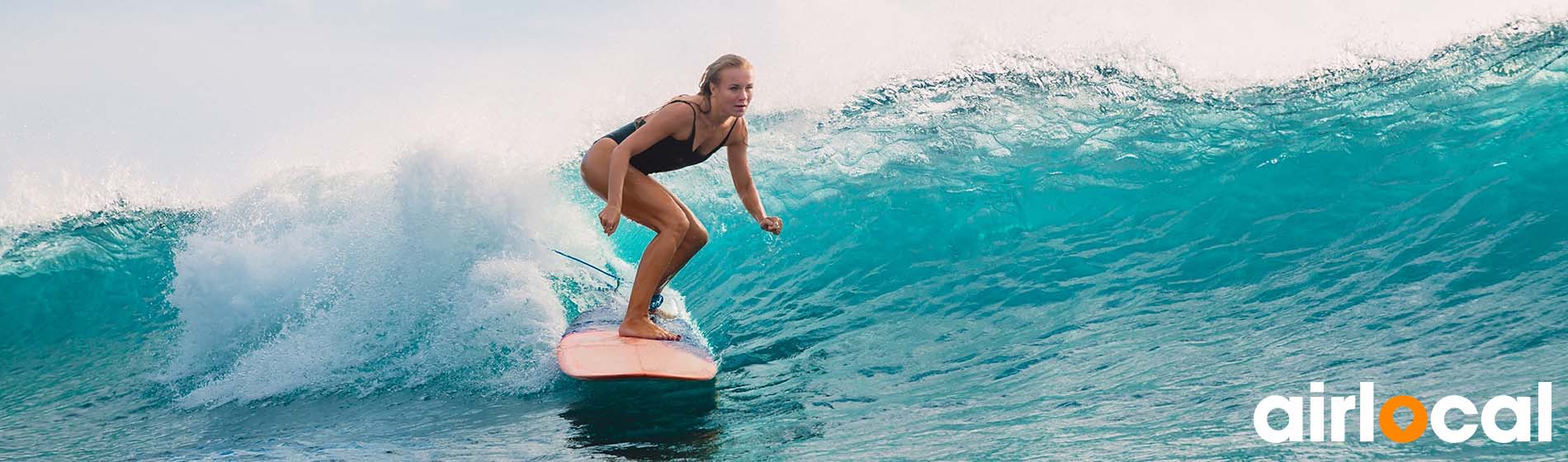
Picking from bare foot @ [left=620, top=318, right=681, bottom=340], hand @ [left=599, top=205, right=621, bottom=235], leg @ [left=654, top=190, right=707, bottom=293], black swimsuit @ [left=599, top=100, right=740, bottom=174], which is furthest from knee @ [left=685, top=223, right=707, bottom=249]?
hand @ [left=599, top=205, right=621, bottom=235]

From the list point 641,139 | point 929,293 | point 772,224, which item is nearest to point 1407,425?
point 772,224

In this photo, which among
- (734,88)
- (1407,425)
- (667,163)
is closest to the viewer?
(1407,425)

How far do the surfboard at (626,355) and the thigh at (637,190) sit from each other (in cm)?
60

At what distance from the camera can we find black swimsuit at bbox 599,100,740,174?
5129 millimetres

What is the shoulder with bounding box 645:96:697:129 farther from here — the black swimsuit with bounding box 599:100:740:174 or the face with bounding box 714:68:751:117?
the face with bounding box 714:68:751:117

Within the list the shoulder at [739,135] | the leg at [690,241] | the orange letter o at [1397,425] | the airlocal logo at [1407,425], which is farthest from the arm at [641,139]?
the orange letter o at [1397,425]

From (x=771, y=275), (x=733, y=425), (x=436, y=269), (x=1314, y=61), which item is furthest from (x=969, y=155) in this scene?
(x=733, y=425)

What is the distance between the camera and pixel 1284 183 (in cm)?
771

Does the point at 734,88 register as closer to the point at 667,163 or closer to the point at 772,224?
the point at 667,163

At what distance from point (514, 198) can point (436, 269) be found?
0.85 m

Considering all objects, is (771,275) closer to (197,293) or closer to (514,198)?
(514,198)

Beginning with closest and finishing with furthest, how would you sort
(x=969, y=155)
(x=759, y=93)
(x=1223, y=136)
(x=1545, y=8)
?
(x=1223, y=136), (x=969, y=155), (x=1545, y=8), (x=759, y=93)

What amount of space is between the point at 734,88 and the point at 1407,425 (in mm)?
2876

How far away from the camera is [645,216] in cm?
533
